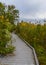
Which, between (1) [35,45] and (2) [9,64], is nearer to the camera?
(2) [9,64]

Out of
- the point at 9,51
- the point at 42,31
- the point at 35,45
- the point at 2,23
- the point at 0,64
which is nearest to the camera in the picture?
the point at 0,64

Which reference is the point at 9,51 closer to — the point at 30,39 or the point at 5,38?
the point at 5,38

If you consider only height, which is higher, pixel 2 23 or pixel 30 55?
pixel 2 23

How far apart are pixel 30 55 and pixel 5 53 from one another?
Answer: 4.48 feet

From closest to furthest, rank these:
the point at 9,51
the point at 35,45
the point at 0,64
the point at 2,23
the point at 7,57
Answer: the point at 0,64
the point at 7,57
the point at 9,51
the point at 2,23
the point at 35,45

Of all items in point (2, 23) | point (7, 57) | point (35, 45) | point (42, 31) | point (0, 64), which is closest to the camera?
point (0, 64)

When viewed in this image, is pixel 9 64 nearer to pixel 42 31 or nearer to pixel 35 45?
pixel 35 45

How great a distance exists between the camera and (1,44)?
14.7 m

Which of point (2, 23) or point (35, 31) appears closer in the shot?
point (2, 23)

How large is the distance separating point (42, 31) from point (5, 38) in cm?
645

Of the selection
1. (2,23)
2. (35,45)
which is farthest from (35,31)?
(2,23)

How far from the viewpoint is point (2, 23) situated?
16.1 metres

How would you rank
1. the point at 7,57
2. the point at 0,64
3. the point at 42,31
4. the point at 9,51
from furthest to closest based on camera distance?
1. the point at 42,31
2. the point at 9,51
3. the point at 7,57
4. the point at 0,64

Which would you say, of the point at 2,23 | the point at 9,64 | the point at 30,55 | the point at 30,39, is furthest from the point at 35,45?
the point at 9,64
